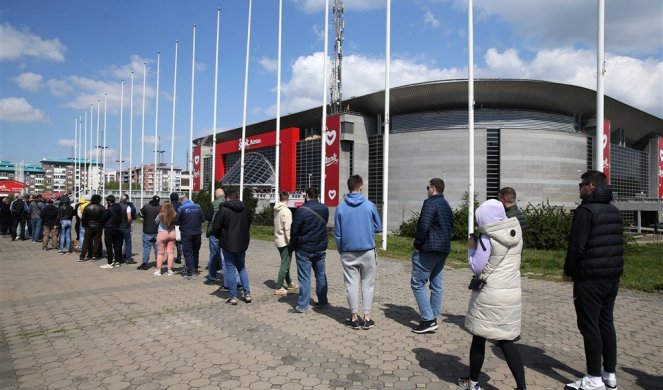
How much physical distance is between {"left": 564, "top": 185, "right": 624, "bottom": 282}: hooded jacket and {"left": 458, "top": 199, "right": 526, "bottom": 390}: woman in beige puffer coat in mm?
559

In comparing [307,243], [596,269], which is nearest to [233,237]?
[307,243]

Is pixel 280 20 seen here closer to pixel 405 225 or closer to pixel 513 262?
pixel 405 225

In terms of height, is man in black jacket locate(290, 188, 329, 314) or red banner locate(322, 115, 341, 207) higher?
red banner locate(322, 115, 341, 207)

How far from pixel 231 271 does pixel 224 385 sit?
3197mm

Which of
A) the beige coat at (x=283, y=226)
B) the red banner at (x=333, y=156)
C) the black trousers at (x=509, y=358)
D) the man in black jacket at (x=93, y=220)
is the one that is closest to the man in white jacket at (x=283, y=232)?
the beige coat at (x=283, y=226)

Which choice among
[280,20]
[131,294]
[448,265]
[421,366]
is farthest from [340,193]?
[421,366]

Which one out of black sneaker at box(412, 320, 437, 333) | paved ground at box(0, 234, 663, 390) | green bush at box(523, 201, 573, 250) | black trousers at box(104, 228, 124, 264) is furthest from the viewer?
green bush at box(523, 201, 573, 250)

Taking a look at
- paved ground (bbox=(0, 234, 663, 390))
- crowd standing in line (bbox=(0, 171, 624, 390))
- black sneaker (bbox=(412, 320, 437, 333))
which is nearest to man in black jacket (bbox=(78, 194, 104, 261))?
crowd standing in line (bbox=(0, 171, 624, 390))

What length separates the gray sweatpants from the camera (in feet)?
18.0

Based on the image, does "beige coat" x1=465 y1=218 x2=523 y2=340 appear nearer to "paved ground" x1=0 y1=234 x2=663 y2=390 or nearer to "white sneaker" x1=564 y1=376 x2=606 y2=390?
"paved ground" x1=0 y1=234 x2=663 y2=390

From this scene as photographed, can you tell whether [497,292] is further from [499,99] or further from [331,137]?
[499,99]

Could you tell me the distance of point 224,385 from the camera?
150 inches

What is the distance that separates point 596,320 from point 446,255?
75.4 inches

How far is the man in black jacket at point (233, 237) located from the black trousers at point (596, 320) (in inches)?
190
